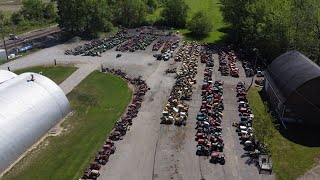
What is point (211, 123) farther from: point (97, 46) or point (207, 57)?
point (97, 46)

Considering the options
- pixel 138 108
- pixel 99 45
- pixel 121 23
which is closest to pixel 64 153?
pixel 138 108

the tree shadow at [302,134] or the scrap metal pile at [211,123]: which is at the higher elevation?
the scrap metal pile at [211,123]

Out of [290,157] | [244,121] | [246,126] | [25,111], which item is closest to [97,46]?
[25,111]

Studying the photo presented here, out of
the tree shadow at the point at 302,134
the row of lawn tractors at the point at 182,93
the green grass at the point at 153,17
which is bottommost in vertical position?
the tree shadow at the point at 302,134

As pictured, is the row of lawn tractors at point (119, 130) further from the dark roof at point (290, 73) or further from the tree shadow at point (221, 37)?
the tree shadow at point (221, 37)

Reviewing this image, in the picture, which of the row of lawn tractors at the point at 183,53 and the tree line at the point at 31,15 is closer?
the row of lawn tractors at the point at 183,53

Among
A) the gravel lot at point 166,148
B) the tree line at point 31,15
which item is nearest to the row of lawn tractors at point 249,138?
the gravel lot at point 166,148

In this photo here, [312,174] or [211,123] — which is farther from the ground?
[211,123]

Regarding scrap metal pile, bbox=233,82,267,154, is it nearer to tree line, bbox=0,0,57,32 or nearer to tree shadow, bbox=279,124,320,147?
tree shadow, bbox=279,124,320,147
